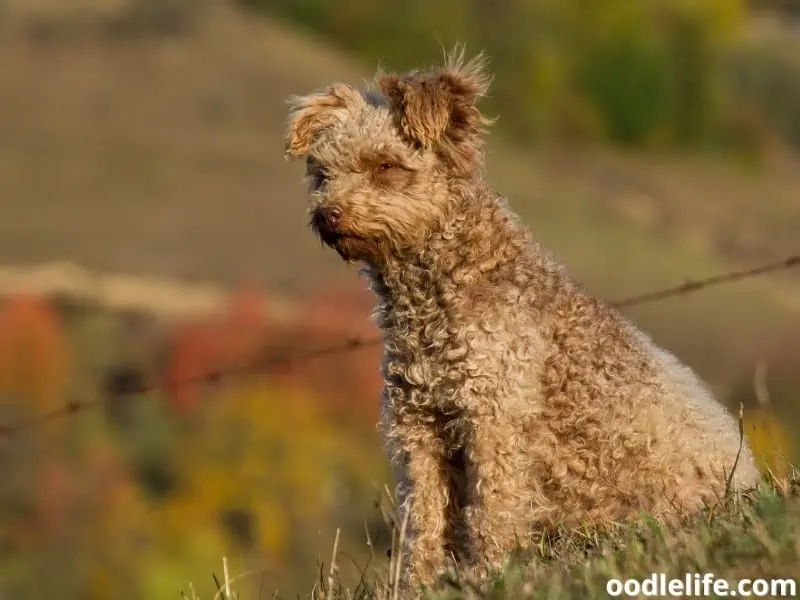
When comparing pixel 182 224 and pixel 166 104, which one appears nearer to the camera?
pixel 182 224

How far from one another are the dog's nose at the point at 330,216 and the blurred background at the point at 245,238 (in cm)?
2386

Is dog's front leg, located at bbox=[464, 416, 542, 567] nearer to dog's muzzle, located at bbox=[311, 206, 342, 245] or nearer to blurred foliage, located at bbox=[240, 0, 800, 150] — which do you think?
dog's muzzle, located at bbox=[311, 206, 342, 245]

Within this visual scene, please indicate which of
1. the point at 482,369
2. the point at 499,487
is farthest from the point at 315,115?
the point at 499,487

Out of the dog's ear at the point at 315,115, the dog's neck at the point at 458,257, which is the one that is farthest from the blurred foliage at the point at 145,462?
the dog's neck at the point at 458,257

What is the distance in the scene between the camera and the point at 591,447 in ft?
24.3

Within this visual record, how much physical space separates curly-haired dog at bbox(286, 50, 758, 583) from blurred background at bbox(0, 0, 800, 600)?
23.7m

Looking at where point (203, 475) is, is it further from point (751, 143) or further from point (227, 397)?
point (751, 143)

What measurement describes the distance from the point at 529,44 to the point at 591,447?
74813mm

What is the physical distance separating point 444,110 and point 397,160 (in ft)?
1.04

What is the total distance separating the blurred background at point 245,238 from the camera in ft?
154

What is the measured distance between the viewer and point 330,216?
24.9ft

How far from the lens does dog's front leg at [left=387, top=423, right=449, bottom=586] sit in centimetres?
753

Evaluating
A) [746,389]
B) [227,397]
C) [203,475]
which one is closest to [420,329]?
[746,389]

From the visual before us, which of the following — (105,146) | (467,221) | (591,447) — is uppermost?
(105,146)
